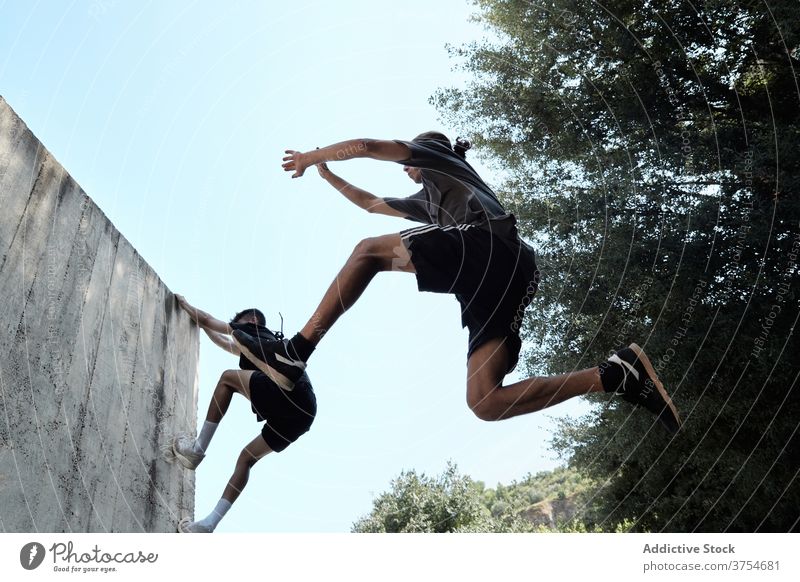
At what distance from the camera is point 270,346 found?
3680 mm

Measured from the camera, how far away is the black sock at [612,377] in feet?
12.8

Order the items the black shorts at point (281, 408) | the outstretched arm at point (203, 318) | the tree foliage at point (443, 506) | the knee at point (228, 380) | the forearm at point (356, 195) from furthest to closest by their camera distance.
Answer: the tree foliage at point (443, 506) < the outstretched arm at point (203, 318) < the knee at point (228, 380) < the black shorts at point (281, 408) < the forearm at point (356, 195)

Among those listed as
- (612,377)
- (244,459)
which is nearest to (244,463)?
(244,459)

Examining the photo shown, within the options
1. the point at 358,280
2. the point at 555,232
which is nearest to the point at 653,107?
the point at 555,232

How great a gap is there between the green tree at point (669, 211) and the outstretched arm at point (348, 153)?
4.70 m

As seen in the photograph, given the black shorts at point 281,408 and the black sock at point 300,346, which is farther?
the black shorts at point 281,408

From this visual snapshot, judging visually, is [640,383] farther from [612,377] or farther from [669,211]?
[669,211]

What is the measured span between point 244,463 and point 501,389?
2.02 meters

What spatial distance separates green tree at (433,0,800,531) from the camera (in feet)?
27.3

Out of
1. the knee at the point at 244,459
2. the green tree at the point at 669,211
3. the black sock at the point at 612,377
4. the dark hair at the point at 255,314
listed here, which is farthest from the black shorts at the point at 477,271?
the green tree at the point at 669,211

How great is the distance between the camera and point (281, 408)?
15.6 feet

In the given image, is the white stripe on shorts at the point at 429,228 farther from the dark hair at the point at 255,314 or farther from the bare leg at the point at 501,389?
the dark hair at the point at 255,314

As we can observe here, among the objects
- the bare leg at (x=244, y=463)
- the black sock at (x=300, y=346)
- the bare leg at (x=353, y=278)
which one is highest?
the bare leg at (x=353, y=278)

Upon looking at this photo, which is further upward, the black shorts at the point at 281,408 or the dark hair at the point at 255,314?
the dark hair at the point at 255,314
